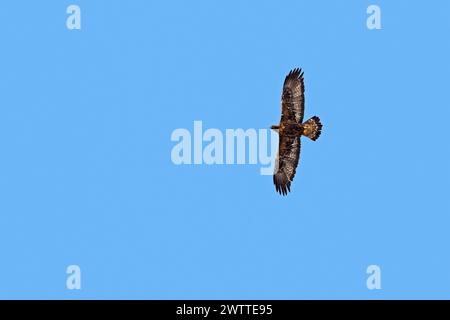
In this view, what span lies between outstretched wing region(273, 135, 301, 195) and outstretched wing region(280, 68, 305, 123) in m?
0.41

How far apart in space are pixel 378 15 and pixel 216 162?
13.7 ft

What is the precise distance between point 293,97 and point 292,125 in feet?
1.72

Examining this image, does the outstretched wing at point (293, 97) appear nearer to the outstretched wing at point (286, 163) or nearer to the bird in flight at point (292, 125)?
the bird in flight at point (292, 125)

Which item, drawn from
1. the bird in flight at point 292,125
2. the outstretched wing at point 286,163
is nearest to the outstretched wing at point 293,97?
the bird in flight at point 292,125

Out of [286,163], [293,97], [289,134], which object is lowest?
[286,163]

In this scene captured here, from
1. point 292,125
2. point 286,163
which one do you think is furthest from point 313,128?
point 286,163

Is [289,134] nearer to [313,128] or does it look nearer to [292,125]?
[292,125]

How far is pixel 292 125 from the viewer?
1697 cm

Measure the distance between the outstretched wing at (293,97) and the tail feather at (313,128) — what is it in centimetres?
15

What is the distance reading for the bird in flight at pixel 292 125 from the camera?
666 inches

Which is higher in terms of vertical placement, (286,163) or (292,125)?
(292,125)

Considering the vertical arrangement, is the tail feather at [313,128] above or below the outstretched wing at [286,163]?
above

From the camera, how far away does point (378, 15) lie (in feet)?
56.5

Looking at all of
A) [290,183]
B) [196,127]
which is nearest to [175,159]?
[196,127]
